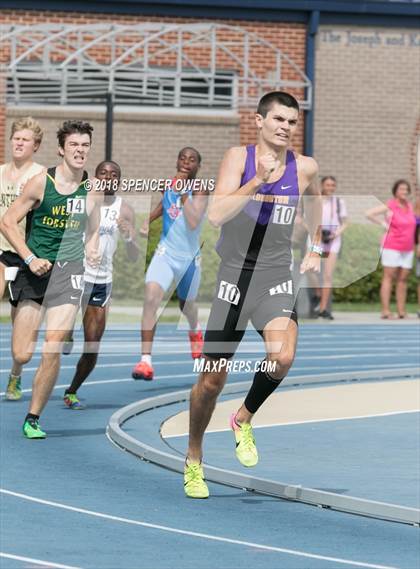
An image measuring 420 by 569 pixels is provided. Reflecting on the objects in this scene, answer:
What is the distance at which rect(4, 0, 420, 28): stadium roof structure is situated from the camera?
31.0m

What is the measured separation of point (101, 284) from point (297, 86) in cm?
1671

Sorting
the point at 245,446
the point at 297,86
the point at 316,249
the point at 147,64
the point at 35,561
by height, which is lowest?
the point at 35,561

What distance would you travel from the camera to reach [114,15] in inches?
1219

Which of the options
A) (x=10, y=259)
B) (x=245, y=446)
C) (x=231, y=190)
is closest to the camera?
(x=231, y=190)

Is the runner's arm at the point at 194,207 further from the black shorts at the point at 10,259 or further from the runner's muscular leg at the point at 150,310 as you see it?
the black shorts at the point at 10,259

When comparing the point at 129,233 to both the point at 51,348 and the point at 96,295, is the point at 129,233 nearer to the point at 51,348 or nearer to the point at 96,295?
the point at 96,295

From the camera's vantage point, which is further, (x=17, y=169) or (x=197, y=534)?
(x=17, y=169)

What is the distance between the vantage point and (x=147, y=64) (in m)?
30.0

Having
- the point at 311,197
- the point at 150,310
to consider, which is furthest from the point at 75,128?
the point at 150,310

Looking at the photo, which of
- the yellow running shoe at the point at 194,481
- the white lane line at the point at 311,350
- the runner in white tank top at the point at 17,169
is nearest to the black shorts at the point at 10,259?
the runner in white tank top at the point at 17,169

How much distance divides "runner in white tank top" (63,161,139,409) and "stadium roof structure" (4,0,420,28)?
1736cm

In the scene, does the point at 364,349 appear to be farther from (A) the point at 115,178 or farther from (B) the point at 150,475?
(B) the point at 150,475

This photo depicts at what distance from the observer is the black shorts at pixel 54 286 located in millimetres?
11797

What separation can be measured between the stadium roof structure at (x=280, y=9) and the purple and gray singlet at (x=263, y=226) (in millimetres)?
22003
